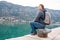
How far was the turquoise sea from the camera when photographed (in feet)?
16.2

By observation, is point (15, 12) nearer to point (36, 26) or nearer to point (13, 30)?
point (13, 30)

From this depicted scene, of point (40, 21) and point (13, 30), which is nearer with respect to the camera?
point (40, 21)

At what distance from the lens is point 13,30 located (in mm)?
5086

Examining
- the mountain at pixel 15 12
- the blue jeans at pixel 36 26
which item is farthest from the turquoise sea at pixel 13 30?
the blue jeans at pixel 36 26

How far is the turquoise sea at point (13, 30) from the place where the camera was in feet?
16.2

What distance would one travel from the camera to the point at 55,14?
5.59m

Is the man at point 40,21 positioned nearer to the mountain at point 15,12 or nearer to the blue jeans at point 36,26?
the blue jeans at point 36,26

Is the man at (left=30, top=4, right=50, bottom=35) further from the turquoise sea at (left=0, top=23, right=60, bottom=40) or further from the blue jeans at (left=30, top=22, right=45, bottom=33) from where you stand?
the turquoise sea at (left=0, top=23, right=60, bottom=40)

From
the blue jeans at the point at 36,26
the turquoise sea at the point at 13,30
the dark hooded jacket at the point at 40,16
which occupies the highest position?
the dark hooded jacket at the point at 40,16

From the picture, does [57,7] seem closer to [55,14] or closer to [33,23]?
[55,14]

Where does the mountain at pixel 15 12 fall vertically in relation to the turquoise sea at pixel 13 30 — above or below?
above

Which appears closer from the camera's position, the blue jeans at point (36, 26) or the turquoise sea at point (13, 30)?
the blue jeans at point (36, 26)

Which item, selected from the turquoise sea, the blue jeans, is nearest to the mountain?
the turquoise sea

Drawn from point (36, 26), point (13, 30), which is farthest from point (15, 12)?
point (36, 26)
